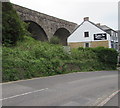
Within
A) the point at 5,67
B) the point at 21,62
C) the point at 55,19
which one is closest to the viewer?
the point at 5,67

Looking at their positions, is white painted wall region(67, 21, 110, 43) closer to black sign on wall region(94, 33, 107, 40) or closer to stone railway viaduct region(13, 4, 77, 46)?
black sign on wall region(94, 33, 107, 40)

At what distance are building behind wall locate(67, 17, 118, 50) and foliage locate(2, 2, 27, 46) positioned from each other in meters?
23.5

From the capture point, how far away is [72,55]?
74.0ft

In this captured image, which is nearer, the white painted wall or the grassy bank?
the grassy bank

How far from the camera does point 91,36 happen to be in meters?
38.3

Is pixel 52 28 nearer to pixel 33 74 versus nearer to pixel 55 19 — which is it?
pixel 55 19

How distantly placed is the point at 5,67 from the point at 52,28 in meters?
24.0

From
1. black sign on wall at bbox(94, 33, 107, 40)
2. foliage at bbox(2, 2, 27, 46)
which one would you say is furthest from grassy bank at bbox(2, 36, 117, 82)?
black sign on wall at bbox(94, 33, 107, 40)

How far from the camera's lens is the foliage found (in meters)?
16.1

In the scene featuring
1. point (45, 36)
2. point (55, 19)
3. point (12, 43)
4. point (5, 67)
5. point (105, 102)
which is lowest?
point (105, 102)

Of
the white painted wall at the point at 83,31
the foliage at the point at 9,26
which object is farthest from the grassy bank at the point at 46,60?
the white painted wall at the point at 83,31

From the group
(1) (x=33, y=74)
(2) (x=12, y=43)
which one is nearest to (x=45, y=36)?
(2) (x=12, y=43)

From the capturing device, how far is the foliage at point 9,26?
16094 mm

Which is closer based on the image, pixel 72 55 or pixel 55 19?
pixel 72 55
